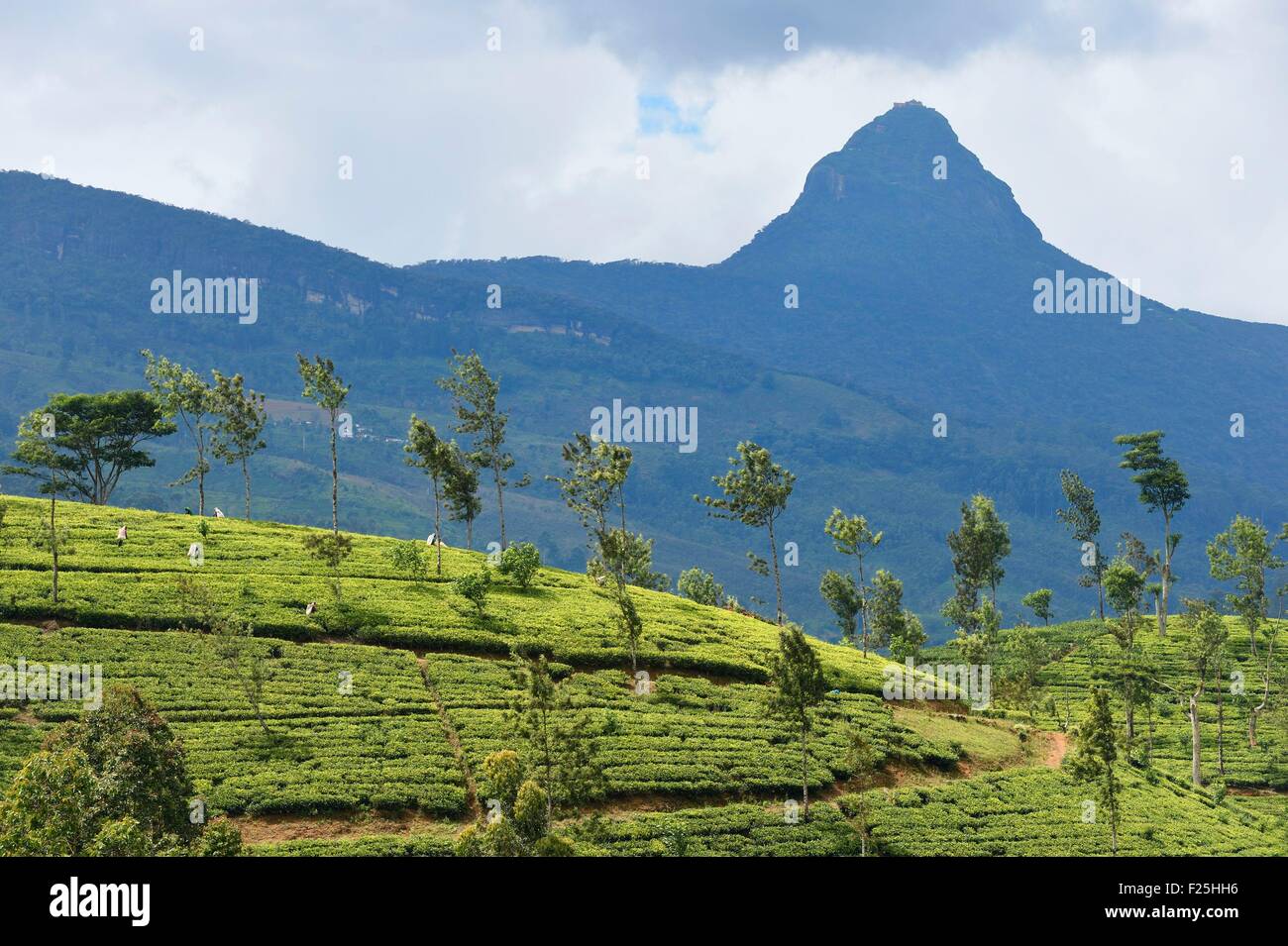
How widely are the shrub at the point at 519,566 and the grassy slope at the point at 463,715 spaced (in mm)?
2166

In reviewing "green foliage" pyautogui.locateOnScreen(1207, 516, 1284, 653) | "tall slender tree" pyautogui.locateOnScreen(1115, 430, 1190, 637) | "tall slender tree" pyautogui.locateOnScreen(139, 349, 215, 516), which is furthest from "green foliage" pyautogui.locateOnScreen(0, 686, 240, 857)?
"tall slender tree" pyautogui.locateOnScreen(1115, 430, 1190, 637)

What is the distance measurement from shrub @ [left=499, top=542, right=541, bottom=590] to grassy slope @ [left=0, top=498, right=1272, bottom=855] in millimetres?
2166

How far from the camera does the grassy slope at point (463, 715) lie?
165ft

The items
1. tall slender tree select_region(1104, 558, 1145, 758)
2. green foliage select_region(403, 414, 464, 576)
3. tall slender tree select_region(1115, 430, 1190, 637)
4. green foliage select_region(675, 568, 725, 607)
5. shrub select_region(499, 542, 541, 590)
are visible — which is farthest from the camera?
green foliage select_region(675, 568, 725, 607)

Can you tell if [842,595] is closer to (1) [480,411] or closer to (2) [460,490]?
(1) [480,411]

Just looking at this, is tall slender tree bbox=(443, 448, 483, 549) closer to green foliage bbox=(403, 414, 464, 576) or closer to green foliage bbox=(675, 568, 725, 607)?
green foliage bbox=(403, 414, 464, 576)

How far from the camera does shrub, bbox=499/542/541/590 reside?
85812 mm

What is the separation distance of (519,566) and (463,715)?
2722 centimetres

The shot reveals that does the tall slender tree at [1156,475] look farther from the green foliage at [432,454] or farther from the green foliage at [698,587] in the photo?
the green foliage at [432,454]

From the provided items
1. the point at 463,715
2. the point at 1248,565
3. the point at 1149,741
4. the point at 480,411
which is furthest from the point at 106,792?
the point at 1248,565

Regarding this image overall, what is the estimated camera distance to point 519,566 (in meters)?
85.9

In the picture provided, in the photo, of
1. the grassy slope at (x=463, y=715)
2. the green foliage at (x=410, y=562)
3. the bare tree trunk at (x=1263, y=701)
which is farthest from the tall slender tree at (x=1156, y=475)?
the green foliage at (x=410, y=562)
